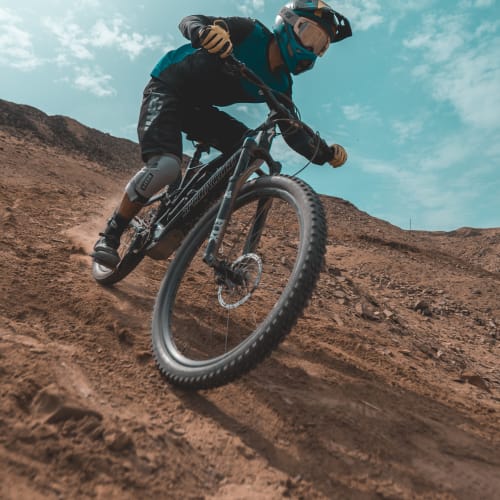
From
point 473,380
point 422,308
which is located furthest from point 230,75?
point 422,308

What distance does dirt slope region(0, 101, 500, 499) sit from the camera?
1498 mm

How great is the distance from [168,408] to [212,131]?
2371mm

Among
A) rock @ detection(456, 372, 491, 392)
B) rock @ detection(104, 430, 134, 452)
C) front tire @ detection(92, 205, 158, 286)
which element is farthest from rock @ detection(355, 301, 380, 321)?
rock @ detection(104, 430, 134, 452)

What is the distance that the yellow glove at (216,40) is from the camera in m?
2.53

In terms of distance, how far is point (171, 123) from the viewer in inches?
127

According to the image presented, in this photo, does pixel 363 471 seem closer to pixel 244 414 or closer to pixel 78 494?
pixel 244 414

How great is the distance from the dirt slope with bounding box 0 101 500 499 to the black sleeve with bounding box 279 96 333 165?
1514 mm

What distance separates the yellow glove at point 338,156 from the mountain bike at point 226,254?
24 centimetres

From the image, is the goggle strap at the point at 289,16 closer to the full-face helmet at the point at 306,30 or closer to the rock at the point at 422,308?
the full-face helmet at the point at 306,30

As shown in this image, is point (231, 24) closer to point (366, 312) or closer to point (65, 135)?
point (366, 312)

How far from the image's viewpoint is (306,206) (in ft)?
7.48

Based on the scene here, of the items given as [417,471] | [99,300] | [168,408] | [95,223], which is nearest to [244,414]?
[168,408]

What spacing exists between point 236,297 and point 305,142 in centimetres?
142

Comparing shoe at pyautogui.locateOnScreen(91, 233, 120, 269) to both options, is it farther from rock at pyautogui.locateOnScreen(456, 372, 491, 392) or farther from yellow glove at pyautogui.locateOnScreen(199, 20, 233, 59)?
rock at pyautogui.locateOnScreen(456, 372, 491, 392)
